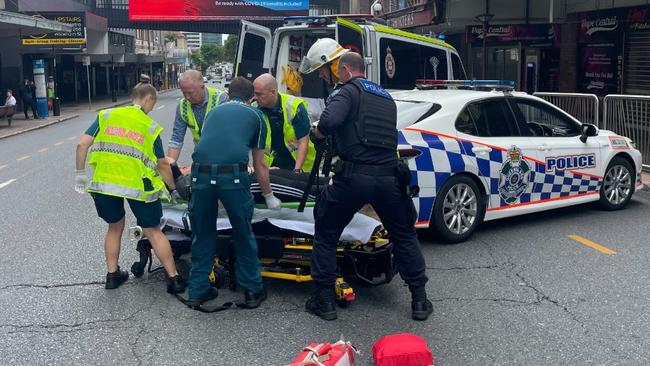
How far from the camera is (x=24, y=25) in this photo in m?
25.5

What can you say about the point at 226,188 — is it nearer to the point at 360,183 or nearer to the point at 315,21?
the point at 360,183

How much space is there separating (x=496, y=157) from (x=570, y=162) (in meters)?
1.24

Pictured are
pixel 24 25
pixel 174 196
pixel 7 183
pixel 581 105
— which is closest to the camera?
pixel 174 196

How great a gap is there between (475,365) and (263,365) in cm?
124

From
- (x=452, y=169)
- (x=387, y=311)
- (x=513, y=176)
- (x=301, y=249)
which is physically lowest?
(x=387, y=311)

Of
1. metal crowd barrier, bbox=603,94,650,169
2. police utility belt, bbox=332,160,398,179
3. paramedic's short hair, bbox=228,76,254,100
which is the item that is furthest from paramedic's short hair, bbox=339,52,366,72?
metal crowd barrier, bbox=603,94,650,169

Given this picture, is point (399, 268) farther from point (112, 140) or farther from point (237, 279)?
point (112, 140)

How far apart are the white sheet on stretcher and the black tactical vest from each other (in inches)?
29.2

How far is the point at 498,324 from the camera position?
483cm

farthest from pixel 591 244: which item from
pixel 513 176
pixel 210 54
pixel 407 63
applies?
pixel 210 54

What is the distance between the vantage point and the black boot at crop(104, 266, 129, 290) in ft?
18.5

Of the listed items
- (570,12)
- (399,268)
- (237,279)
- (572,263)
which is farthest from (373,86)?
(570,12)

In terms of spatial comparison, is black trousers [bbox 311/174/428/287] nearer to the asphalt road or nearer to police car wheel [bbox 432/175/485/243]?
the asphalt road

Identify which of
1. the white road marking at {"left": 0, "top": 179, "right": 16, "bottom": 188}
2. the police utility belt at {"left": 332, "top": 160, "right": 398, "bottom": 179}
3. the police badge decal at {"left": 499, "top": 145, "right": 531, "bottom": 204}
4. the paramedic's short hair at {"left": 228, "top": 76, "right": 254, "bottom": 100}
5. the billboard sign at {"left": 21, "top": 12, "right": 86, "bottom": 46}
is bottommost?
the white road marking at {"left": 0, "top": 179, "right": 16, "bottom": 188}
